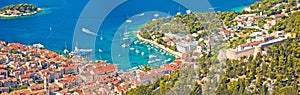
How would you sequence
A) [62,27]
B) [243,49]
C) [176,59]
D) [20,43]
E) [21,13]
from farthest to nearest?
[21,13]
[62,27]
[20,43]
[176,59]
[243,49]

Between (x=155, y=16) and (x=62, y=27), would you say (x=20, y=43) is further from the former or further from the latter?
(x=155, y=16)

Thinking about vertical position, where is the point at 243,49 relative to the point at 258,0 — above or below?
below

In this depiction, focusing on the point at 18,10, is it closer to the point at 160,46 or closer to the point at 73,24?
the point at 73,24

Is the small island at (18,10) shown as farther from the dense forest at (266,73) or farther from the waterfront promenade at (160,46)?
the dense forest at (266,73)

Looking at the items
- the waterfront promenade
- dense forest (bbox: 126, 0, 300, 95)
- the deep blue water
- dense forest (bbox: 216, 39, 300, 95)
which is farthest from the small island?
dense forest (bbox: 216, 39, 300, 95)

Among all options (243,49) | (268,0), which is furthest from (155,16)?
(243,49)

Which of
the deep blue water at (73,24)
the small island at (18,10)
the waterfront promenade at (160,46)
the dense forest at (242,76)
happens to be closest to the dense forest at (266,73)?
the dense forest at (242,76)

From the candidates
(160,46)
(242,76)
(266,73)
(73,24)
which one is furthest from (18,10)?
(266,73)
